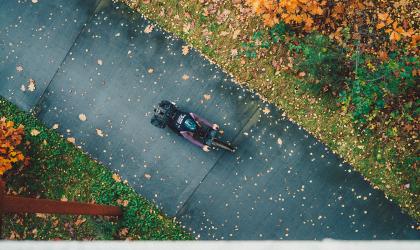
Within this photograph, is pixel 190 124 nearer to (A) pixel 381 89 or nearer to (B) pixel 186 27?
(B) pixel 186 27

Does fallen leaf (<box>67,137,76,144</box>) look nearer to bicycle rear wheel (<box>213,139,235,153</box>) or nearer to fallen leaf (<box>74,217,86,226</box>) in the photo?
fallen leaf (<box>74,217,86,226</box>)

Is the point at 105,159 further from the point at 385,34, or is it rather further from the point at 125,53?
the point at 385,34

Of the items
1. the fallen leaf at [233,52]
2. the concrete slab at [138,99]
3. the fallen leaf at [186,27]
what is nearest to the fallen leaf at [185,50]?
the concrete slab at [138,99]

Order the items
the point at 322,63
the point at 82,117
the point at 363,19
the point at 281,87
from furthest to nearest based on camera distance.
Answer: the point at 82,117 → the point at 281,87 → the point at 363,19 → the point at 322,63

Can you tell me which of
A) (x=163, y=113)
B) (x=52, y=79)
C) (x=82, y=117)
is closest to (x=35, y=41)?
(x=52, y=79)

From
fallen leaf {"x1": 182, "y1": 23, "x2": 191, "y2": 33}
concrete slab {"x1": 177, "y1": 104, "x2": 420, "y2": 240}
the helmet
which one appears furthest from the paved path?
the helmet

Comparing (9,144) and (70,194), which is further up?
(9,144)

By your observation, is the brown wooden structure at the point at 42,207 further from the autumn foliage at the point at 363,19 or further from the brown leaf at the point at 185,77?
the autumn foliage at the point at 363,19
